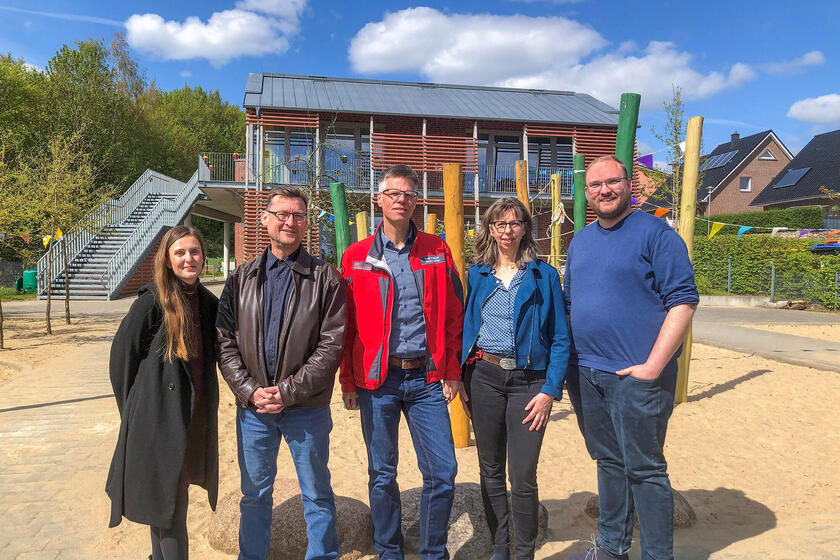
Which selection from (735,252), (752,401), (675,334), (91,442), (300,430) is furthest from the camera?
(735,252)

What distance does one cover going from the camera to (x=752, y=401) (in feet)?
21.1

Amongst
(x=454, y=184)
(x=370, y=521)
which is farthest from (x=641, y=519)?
(x=454, y=184)

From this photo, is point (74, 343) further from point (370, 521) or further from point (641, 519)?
point (641, 519)

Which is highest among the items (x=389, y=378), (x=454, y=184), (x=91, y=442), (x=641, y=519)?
(x=454, y=184)

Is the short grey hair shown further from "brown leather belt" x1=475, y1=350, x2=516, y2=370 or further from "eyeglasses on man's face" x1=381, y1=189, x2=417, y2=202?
"brown leather belt" x1=475, y1=350, x2=516, y2=370

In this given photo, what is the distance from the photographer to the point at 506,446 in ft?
9.09

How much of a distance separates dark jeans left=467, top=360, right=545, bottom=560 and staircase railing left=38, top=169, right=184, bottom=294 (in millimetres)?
13162

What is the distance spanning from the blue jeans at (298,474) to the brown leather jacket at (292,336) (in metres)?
0.10

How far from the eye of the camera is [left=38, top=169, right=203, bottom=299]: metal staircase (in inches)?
724

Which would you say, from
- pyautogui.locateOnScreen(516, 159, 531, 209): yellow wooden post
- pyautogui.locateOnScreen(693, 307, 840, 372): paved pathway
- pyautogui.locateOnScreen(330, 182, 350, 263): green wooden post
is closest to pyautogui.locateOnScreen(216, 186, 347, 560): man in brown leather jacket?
pyautogui.locateOnScreen(516, 159, 531, 209): yellow wooden post

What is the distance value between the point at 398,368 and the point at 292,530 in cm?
121

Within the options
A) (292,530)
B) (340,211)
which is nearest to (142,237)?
(340,211)

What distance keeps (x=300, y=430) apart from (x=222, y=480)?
2.11 m

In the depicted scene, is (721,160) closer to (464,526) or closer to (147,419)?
(464,526)
